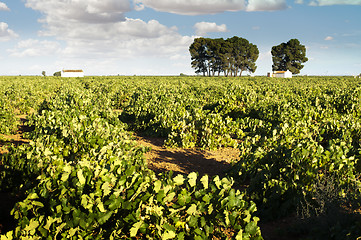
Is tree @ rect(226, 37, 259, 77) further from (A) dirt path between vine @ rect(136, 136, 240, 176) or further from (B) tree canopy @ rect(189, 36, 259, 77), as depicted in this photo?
(A) dirt path between vine @ rect(136, 136, 240, 176)

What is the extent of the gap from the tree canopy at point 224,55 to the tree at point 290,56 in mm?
8616

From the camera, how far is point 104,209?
3477mm

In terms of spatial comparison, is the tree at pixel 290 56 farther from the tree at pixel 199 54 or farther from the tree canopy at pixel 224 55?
the tree at pixel 199 54

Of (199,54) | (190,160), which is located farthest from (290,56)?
(190,160)

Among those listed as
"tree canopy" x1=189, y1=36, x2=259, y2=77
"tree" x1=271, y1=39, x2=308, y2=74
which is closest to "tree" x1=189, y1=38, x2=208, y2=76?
"tree canopy" x1=189, y1=36, x2=259, y2=77

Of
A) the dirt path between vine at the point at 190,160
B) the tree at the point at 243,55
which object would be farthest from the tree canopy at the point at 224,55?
the dirt path between vine at the point at 190,160

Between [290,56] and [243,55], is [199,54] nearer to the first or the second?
[243,55]

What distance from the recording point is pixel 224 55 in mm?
93688

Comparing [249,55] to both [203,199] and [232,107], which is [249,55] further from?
[203,199]

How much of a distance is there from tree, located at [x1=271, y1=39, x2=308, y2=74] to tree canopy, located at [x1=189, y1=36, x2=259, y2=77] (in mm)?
8616

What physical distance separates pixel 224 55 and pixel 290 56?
23486 mm

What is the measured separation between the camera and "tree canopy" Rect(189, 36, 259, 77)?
94.4 m

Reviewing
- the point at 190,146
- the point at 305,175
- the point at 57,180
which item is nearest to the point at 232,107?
the point at 190,146

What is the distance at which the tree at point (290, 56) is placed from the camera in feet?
325
